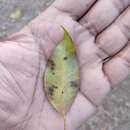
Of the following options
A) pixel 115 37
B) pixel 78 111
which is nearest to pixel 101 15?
pixel 115 37

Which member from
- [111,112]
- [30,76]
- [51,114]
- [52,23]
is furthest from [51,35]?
[111,112]

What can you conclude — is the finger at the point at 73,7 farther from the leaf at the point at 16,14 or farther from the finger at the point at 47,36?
the leaf at the point at 16,14

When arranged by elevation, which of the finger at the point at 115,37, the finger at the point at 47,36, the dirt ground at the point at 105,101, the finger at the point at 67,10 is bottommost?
the dirt ground at the point at 105,101

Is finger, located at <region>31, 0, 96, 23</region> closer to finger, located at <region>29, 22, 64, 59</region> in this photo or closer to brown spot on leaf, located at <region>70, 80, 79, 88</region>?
finger, located at <region>29, 22, 64, 59</region>

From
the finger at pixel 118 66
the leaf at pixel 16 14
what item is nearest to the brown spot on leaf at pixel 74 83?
the finger at pixel 118 66

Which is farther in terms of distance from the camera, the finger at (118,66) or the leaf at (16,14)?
the leaf at (16,14)

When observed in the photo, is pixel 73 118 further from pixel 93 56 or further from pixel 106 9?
pixel 106 9

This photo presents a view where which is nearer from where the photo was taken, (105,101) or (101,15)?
(101,15)

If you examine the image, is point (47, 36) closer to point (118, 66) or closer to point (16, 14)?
point (118, 66)
